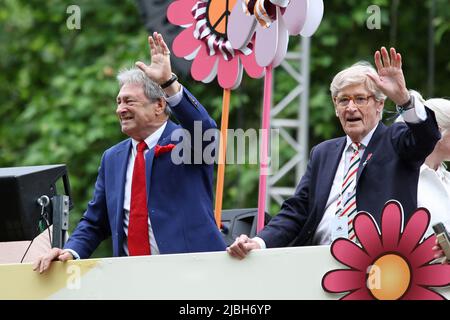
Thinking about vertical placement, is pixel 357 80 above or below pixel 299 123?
above

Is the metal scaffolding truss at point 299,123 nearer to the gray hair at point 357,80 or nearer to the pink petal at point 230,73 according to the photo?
the pink petal at point 230,73

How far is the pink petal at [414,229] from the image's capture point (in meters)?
3.73

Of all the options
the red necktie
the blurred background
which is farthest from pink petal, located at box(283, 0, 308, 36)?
the blurred background

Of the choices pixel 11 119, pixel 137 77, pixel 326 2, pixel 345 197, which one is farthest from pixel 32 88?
pixel 345 197

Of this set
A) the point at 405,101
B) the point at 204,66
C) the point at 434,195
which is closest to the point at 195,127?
the point at 204,66

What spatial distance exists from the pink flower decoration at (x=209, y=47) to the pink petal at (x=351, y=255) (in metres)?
1.32

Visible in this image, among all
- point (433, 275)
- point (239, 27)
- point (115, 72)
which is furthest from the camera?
point (115, 72)

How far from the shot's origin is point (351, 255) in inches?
149

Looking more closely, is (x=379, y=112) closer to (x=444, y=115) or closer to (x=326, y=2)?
(x=444, y=115)

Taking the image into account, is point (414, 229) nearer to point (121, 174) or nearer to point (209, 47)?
point (121, 174)

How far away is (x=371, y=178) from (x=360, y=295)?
0.60 m

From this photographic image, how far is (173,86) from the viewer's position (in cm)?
437

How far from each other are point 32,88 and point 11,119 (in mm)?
369

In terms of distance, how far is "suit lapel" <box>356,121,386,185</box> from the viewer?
4.25 metres
